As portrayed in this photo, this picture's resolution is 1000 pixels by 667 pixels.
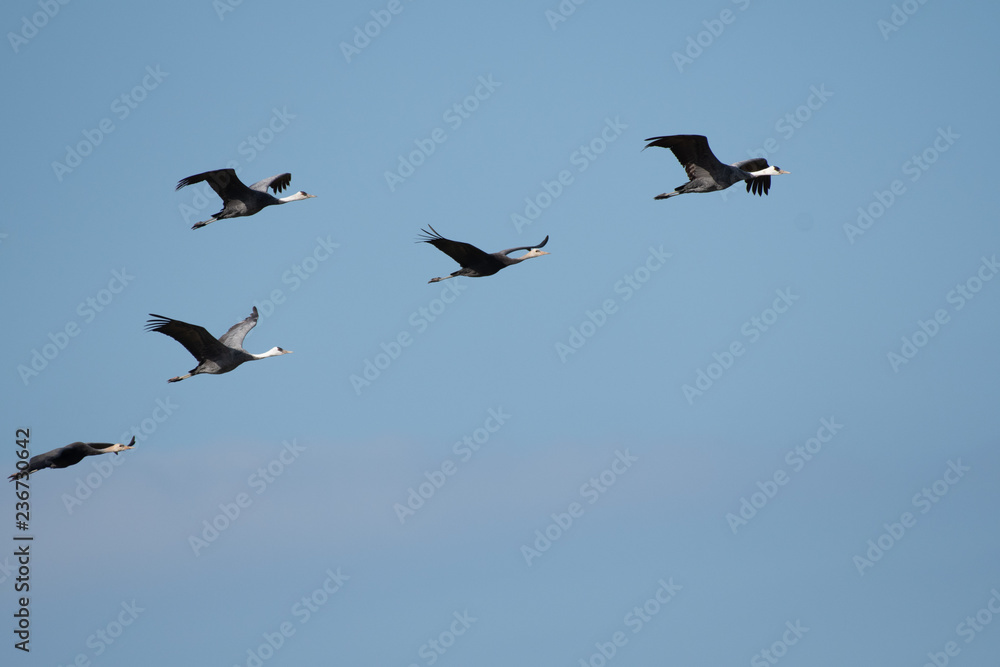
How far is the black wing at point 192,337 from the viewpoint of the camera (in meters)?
25.5

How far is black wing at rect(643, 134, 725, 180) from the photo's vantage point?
27.8m

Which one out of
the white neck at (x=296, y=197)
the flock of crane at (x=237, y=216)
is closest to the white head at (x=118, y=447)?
the flock of crane at (x=237, y=216)

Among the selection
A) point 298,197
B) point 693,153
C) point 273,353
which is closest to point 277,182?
point 298,197

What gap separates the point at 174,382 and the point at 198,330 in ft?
6.69

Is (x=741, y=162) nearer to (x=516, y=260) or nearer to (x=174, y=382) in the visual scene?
(x=516, y=260)

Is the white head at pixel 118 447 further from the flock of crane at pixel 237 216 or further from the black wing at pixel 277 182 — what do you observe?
the black wing at pixel 277 182

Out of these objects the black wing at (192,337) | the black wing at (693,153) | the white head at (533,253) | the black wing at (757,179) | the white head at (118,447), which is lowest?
the white head at (118,447)

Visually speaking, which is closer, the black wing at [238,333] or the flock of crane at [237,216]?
the flock of crane at [237,216]

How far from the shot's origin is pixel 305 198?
33000 mm

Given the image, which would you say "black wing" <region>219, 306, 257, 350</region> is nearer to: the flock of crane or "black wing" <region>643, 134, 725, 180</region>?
the flock of crane

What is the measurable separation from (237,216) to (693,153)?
465 inches

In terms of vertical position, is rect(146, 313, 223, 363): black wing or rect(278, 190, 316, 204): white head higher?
rect(278, 190, 316, 204): white head

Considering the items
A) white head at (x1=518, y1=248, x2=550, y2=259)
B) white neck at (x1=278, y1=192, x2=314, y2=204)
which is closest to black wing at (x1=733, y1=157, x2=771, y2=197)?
white head at (x1=518, y1=248, x2=550, y2=259)

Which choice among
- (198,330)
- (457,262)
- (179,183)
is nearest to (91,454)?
(198,330)
